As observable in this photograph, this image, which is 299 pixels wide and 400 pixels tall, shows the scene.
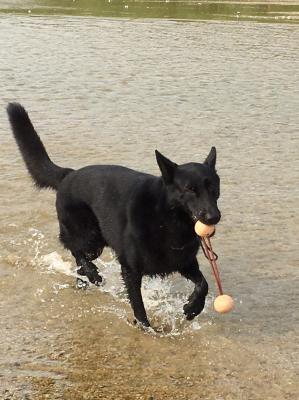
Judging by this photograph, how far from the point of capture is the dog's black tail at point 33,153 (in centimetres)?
625

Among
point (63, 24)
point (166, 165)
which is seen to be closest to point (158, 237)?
point (166, 165)

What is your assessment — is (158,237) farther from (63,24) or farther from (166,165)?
(63,24)

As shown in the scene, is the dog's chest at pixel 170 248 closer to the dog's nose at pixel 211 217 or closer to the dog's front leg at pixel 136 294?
the dog's front leg at pixel 136 294

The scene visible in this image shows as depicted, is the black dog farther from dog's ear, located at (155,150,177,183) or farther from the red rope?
the red rope

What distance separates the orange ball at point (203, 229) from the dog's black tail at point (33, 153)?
75.3 inches

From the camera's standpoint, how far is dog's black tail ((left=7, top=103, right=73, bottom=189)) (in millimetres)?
6246

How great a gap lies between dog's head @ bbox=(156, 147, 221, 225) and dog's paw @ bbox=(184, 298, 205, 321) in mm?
838

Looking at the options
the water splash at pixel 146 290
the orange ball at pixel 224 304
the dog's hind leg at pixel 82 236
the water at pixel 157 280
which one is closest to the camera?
the water at pixel 157 280

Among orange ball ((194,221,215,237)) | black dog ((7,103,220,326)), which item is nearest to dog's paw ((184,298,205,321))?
black dog ((7,103,220,326))

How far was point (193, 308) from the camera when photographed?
17.4ft

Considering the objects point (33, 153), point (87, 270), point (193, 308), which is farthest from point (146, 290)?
point (33, 153)

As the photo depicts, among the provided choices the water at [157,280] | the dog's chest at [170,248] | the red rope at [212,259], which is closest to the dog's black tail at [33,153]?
the water at [157,280]

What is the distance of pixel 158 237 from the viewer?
201 inches

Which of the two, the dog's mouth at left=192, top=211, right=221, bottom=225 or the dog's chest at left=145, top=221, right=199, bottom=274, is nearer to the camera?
the dog's mouth at left=192, top=211, right=221, bottom=225
